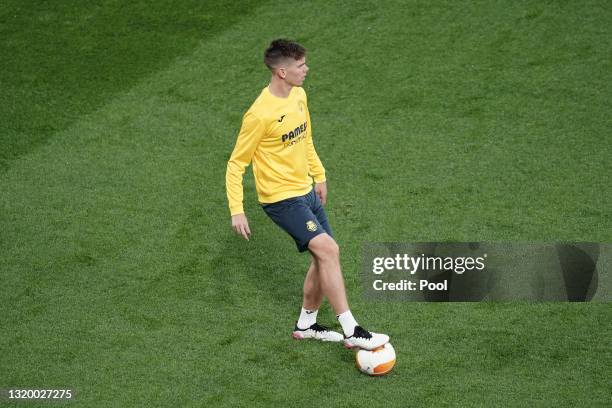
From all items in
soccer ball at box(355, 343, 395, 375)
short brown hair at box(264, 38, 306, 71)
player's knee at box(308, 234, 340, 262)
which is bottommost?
soccer ball at box(355, 343, 395, 375)

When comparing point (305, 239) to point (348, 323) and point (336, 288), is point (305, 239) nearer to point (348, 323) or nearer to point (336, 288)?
point (336, 288)

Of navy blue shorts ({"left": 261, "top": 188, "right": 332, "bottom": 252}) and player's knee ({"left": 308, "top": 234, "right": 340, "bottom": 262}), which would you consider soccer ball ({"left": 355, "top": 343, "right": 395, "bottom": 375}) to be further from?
navy blue shorts ({"left": 261, "top": 188, "right": 332, "bottom": 252})

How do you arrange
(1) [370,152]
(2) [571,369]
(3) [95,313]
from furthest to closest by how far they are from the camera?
(1) [370,152], (3) [95,313], (2) [571,369]

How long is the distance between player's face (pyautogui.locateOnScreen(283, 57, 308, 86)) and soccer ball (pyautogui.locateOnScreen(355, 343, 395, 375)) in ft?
5.62

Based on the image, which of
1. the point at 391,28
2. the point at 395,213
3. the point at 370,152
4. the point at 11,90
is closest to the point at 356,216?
the point at 395,213

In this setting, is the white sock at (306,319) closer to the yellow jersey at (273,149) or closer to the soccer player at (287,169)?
the soccer player at (287,169)

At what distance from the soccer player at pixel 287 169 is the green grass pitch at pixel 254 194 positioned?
1.63 ft

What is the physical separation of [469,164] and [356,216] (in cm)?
113

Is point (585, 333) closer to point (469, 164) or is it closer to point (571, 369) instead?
point (571, 369)

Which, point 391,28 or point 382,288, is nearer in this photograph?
point 382,288

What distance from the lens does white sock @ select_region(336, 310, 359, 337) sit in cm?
599

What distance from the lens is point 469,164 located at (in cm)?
791
